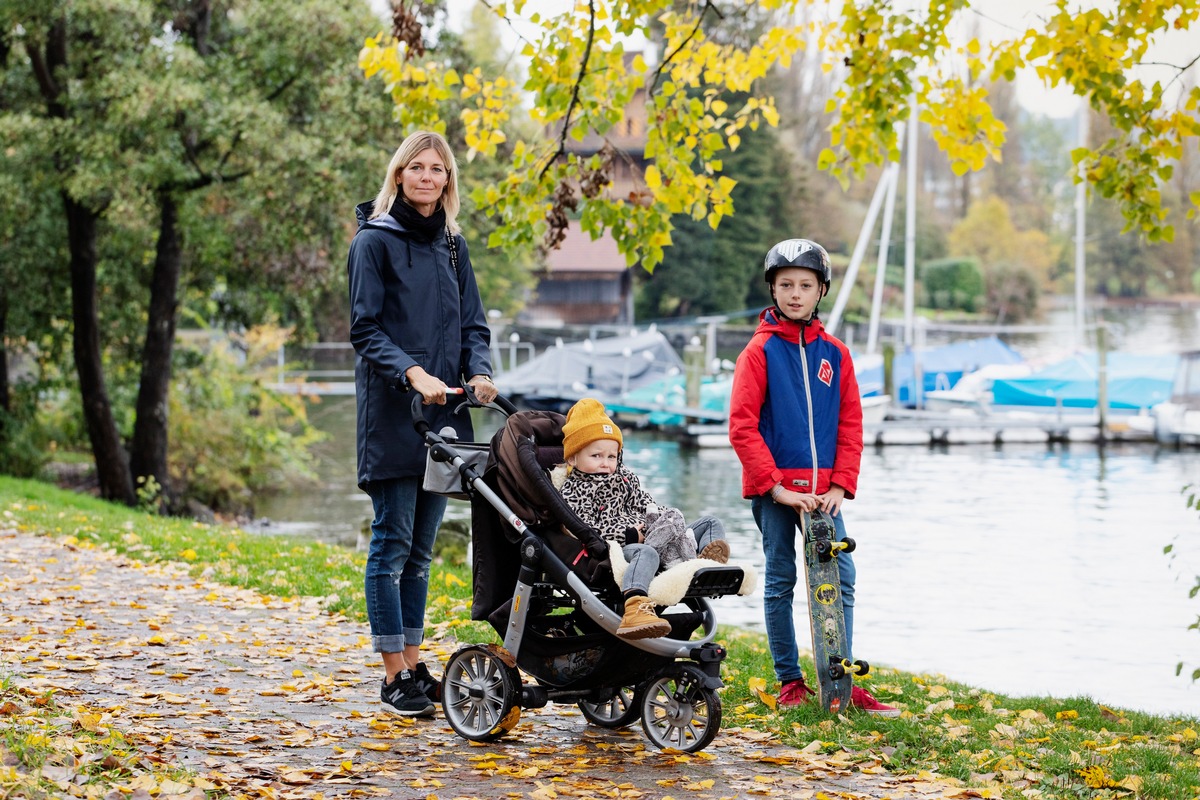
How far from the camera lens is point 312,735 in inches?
212

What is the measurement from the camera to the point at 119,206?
16234mm

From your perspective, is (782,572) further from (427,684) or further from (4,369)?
(4,369)

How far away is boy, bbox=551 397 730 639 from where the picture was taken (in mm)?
5234

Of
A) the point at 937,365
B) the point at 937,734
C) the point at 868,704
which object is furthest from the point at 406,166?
the point at 937,365

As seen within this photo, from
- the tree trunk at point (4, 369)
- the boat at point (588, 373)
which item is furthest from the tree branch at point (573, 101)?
the boat at point (588, 373)

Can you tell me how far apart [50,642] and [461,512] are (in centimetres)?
1416

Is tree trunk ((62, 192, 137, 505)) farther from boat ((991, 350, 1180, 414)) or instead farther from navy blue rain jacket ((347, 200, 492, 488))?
boat ((991, 350, 1180, 414))

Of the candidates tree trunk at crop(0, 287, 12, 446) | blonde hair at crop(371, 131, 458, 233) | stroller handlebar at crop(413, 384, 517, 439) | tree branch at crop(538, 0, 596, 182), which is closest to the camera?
stroller handlebar at crop(413, 384, 517, 439)

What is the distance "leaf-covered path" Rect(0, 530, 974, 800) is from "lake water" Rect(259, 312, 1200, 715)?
3383 mm

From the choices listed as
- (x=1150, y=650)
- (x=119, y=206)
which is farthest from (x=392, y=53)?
(x=119, y=206)

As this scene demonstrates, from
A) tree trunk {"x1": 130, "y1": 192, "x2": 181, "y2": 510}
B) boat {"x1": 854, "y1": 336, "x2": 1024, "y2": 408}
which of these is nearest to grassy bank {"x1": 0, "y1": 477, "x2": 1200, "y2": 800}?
tree trunk {"x1": 130, "y1": 192, "x2": 181, "y2": 510}

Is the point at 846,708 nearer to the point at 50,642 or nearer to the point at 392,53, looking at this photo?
the point at 50,642

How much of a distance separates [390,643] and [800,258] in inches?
92.1

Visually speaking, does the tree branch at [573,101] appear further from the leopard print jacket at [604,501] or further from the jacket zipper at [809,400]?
the leopard print jacket at [604,501]
